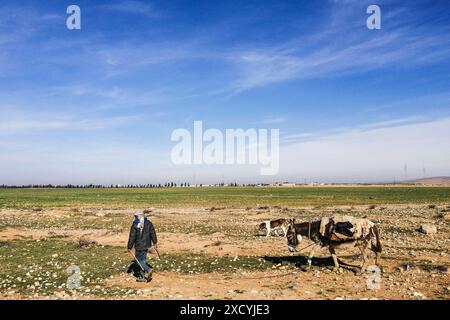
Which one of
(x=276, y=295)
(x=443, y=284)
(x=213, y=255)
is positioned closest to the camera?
(x=276, y=295)

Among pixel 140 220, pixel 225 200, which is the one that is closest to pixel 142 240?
pixel 140 220

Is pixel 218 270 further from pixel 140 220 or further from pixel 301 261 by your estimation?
pixel 140 220

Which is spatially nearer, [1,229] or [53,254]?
[53,254]

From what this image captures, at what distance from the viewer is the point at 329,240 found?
15.1m

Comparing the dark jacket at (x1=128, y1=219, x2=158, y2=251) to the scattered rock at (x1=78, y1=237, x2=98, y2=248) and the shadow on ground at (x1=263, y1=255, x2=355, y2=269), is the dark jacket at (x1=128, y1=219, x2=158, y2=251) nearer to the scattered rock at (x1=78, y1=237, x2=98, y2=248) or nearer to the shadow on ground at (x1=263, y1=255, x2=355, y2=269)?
the shadow on ground at (x1=263, y1=255, x2=355, y2=269)

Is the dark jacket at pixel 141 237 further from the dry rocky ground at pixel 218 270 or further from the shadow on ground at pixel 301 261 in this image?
the shadow on ground at pixel 301 261

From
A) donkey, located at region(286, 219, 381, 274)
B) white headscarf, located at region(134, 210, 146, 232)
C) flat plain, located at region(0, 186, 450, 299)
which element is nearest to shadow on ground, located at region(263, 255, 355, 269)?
flat plain, located at region(0, 186, 450, 299)

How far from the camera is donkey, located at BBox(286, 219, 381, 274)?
14758 mm

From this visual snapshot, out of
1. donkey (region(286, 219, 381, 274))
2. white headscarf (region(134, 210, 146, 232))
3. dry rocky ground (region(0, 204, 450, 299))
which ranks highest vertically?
white headscarf (region(134, 210, 146, 232))

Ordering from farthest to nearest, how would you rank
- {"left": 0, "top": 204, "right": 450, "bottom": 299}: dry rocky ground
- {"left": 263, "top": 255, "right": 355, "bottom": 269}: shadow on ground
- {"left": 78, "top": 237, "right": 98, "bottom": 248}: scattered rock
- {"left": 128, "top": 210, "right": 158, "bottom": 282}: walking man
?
{"left": 78, "top": 237, "right": 98, "bottom": 248}: scattered rock, {"left": 263, "top": 255, "right": 355, "bottom": 269}: shadow on ground, {"left": 128, "top": 210, "right": 158, "bottom": 282}: walking man, {"left": 0, "top": 204, "right": 450, "bottom": 299}: dry rocky ground

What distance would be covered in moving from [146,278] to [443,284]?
33.4 ft
